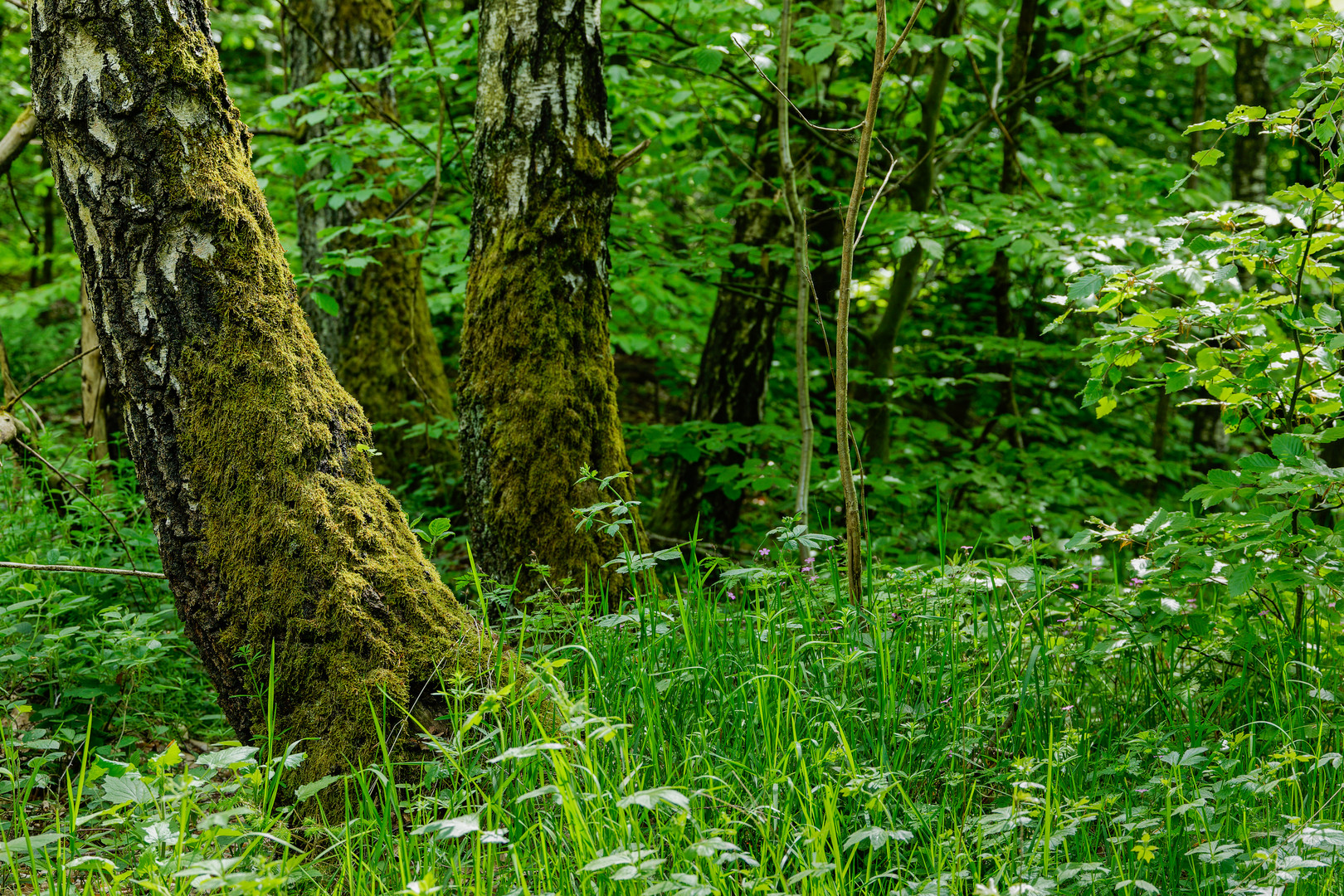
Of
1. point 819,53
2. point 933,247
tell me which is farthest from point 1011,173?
point 819,53

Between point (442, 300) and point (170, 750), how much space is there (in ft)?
13.6

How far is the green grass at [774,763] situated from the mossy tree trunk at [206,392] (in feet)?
0.70

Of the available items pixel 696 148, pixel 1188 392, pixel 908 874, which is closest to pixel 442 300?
pixel 696 148

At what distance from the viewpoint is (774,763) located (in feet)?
5.53

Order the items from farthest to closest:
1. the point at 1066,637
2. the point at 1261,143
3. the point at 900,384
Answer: the point at 1261,143
the point at 900,384
the point at 1066,637

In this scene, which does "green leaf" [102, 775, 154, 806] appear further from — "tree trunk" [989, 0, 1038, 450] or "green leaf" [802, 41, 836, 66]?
"tree trunk" [989, 0, 1038, 450]

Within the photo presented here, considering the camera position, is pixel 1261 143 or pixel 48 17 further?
pixel 1261 143

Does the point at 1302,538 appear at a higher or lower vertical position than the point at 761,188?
lower

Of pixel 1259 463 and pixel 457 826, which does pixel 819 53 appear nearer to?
pixel 1259 463

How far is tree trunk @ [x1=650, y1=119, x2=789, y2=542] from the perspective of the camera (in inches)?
192

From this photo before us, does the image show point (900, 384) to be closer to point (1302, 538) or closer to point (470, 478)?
point (470, 478)

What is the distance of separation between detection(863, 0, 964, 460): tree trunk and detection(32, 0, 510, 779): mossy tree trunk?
3.41 metres

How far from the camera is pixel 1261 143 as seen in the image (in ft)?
25.0

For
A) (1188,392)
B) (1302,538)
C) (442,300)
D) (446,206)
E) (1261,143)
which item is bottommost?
(1188,392)
